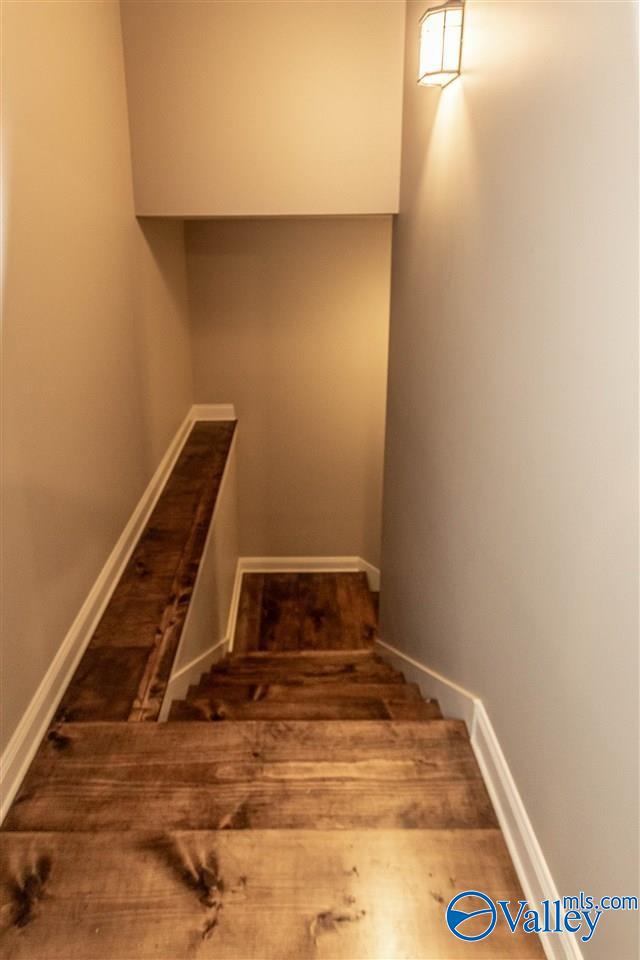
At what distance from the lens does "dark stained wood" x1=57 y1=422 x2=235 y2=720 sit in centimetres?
180

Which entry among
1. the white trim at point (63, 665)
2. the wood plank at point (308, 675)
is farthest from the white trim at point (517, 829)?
the wood plank at point (308, 675)

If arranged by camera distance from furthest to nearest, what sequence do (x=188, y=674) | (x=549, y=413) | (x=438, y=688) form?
(x=188, y=674)
(x=438, y=688)
(x=549, y=413)

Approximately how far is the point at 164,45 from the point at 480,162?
1.72 metres

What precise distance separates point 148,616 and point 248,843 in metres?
1.04

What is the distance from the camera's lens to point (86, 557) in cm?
207

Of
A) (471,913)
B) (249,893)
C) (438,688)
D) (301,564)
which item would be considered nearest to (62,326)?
(249,893)

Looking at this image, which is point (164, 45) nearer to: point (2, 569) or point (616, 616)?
point (2, 569)

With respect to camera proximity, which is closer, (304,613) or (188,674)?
(188,674)

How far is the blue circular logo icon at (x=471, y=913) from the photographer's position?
3.67 ft

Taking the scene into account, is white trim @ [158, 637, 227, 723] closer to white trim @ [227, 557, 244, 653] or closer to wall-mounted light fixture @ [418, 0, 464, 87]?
white trim @ [227, 557, 244, 653]

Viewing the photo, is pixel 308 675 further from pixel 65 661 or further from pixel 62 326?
pixel 62 326

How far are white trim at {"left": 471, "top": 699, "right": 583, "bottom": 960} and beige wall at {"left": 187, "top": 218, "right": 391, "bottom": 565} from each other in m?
3.15

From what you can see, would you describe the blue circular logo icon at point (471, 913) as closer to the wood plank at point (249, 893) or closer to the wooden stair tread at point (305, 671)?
the wood plank at point (249, 893)

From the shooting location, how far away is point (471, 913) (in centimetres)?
115
